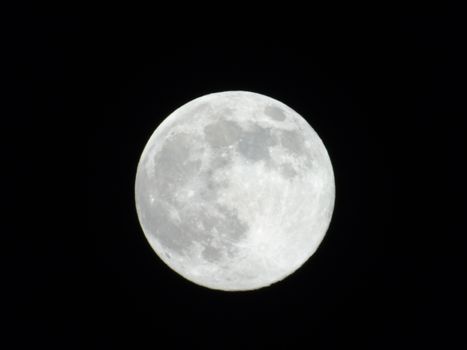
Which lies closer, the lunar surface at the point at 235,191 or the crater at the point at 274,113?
the lunar surface at the point at 235,191

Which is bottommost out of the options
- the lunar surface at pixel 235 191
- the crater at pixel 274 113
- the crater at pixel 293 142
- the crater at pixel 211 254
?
the crater at pixel 211 254

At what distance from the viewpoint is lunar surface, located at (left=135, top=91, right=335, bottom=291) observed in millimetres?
3789

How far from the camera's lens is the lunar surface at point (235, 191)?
3789 mm

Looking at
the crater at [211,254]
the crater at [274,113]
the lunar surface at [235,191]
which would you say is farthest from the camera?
the crater at [274,113]

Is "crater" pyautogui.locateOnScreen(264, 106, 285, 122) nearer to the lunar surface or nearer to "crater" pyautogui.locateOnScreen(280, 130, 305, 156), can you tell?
the lunar surface

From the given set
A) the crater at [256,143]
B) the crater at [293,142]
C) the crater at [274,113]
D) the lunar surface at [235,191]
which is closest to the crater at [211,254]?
the lunar surface at [235,191]

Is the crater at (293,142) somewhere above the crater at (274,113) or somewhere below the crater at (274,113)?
below

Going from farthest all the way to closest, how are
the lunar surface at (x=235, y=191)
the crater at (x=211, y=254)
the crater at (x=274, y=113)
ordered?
the crater at (x=274, y=113)
the crater at (x=211, y=254)
the lunar surface at (x=235, y=191)

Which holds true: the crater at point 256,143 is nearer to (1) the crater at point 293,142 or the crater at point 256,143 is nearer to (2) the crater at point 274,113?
(1) the crater at point 293,142

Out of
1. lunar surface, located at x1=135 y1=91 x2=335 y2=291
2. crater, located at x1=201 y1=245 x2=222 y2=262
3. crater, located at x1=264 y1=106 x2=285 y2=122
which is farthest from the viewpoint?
crater, located at x1=264 y1=106 x2=285 y2=122

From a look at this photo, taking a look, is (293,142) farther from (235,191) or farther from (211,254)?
(211,254)

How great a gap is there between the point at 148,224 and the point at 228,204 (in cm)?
85

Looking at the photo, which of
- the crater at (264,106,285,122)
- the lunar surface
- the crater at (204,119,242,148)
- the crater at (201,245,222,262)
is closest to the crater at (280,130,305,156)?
the lunar surface

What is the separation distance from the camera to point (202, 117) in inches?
161
